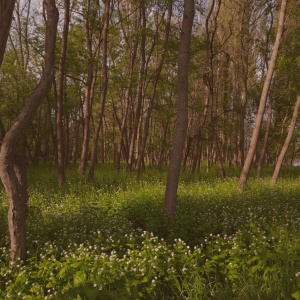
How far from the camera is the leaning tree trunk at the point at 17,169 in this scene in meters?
4.11

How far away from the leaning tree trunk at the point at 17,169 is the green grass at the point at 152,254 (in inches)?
11.6

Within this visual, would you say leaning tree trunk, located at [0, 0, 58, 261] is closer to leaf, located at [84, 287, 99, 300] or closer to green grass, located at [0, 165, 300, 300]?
green grass, located at [0, 165, 300, 300]

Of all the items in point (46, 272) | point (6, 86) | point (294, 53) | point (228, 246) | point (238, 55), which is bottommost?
point (46, 272)

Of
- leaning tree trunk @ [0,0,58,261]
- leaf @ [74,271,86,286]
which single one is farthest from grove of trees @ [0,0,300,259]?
leaf @ [74,271,86,286]

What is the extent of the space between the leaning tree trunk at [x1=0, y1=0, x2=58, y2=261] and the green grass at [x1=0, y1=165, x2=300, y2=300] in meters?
0.29

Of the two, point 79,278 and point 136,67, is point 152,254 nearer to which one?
point 79,278

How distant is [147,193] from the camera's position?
9273 mm

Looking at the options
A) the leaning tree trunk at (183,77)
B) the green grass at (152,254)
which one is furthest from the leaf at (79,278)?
the leaning tree trunk at (183,77)

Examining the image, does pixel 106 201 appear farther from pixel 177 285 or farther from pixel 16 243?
pixel 177 285

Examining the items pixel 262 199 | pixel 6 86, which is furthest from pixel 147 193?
pixel 6 86

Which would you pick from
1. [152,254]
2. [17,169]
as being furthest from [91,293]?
[17,169]

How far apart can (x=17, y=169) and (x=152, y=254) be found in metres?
2.73

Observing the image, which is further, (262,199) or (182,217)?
(262,199)

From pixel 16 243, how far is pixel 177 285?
2826mm
